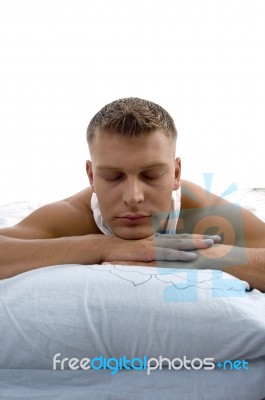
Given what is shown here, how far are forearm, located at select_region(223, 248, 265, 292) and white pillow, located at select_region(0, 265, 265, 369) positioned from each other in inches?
5.3

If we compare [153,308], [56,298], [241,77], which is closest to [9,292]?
[56,298]

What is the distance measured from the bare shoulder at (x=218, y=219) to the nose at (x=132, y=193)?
0.42 m

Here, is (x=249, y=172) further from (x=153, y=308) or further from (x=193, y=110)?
(x=153, y=308)

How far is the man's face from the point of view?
1.20m

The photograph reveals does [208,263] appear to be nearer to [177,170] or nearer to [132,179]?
[132,179]

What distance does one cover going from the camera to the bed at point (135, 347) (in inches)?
33.5

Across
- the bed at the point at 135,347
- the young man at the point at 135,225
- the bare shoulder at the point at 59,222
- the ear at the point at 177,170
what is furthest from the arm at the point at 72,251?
the ear at the point at 177,170

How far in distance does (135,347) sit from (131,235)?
42cm

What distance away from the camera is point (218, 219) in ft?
5.15

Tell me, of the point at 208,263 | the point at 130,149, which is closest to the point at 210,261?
the point at 208,263

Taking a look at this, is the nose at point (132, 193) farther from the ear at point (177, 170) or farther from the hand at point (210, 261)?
the ear at point (177, 170)

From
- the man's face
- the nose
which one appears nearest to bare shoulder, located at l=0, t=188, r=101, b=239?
the man's face

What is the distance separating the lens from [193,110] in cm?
334

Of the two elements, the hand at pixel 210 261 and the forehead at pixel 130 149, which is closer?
the hand at pixel 210 261
